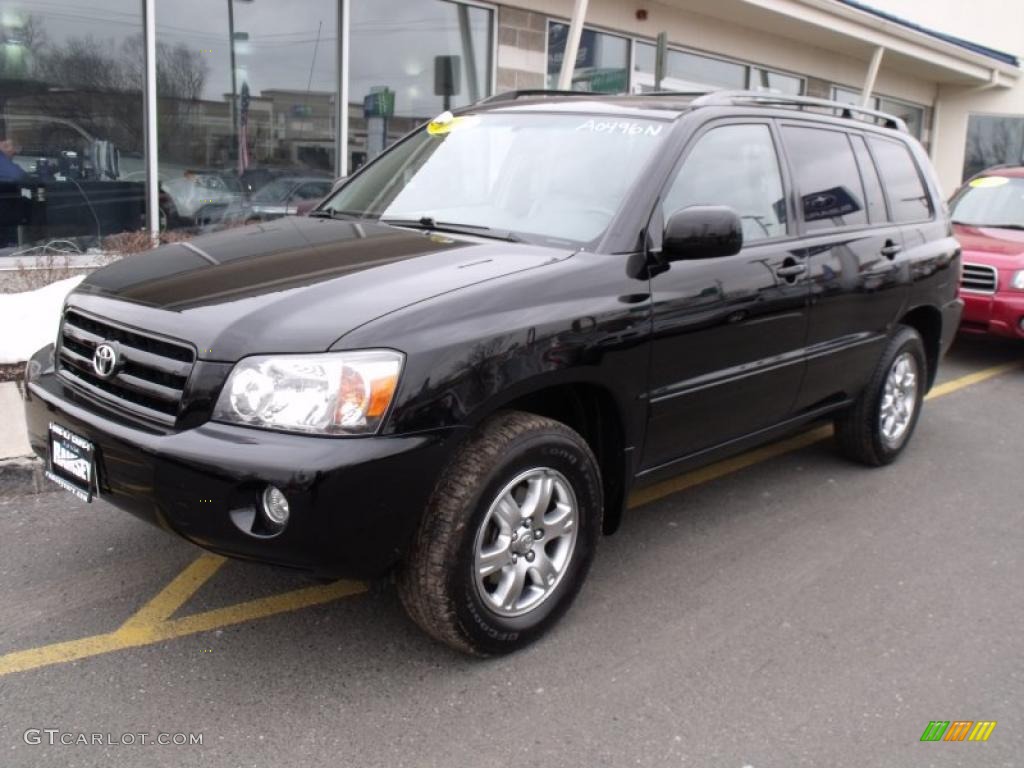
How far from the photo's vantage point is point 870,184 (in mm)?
4840

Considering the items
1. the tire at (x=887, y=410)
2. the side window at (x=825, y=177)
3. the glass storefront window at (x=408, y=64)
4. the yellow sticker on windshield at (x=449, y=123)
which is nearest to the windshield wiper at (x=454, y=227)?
the yellow sticker on windshield at (x=449, y=123)

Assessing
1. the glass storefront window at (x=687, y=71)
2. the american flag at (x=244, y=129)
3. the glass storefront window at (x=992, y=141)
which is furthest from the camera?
the glass storefront window at (x=992, y=141)

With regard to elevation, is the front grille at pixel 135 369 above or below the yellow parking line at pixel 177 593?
above

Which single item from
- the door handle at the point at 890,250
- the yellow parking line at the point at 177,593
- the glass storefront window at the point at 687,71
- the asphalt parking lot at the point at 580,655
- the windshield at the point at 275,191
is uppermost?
→ the glass storefront window at the point at 687,71

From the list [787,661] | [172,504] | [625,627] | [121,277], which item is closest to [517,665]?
[625,627]

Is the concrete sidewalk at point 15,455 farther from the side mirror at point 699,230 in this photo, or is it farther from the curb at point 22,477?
the side mirror at point 699,230

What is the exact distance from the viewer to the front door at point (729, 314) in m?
3.48

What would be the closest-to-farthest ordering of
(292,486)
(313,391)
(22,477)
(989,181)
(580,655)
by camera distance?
(292,486), (313,391), (580,655), (22,477), (989,181)

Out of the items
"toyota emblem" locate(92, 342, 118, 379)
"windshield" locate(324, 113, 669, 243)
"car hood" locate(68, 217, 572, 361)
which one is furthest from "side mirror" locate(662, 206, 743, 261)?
"toyota emblem" locate(92, 342, 118, 379)

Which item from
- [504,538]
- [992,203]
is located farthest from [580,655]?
[992,203]

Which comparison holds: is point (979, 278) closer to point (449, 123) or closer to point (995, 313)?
point (995, 313)

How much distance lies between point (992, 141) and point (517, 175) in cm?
1905

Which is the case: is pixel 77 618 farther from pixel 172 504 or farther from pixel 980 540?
pixel 980 540

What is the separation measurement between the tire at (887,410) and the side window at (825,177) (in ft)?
2.66
